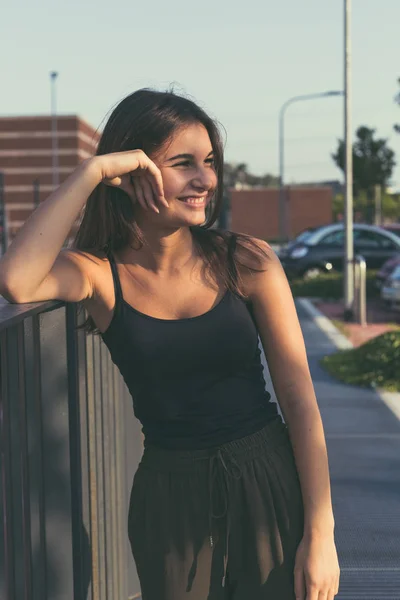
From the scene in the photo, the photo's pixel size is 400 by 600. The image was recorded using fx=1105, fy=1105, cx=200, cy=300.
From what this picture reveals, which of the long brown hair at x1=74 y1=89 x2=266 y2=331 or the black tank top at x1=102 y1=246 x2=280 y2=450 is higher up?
the long brown hair at x1=74 y1=89 x2=266 y2=331

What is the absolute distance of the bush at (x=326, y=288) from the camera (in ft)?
74.2

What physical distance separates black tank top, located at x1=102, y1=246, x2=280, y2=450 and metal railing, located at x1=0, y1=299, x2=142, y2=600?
27 centimetres

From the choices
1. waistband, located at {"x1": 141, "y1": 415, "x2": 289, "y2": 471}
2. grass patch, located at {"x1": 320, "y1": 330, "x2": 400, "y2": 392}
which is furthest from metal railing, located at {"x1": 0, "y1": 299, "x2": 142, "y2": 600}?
grass patch, located at {"x1": 320, "y1": 330, "x2": 400, "y2": 392}

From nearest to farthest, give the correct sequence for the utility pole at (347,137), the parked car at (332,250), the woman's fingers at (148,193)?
1. the woman's fingers at (148,193)
2. the utility pole at (347,137)
3. the parked car at (332,250)

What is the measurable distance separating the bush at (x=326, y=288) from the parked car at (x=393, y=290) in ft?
11.9

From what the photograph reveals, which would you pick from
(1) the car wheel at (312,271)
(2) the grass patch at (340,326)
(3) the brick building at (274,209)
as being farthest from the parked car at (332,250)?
(3) the brick building at (274,209)

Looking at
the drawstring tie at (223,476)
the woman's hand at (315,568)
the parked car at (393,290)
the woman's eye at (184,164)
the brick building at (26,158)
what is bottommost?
the parked car at (393,290)

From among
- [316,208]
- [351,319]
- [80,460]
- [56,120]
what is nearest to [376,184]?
[316,208]

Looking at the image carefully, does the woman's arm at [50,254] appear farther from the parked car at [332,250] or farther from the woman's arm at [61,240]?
the parked car at [332,250]

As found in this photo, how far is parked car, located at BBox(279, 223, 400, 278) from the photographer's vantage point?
2731cm

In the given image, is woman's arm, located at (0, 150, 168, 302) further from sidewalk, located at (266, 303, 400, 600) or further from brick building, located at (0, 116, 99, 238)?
brick building, located at (0, 116, 99, 238)

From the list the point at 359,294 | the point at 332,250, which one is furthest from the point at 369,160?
the point at 359,294

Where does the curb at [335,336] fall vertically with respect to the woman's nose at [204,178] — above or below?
below

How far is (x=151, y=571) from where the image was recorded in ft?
7.86
